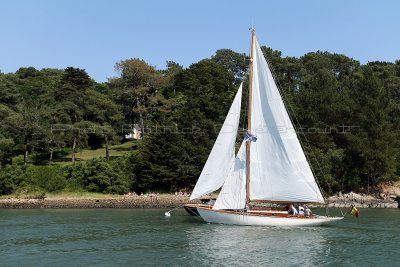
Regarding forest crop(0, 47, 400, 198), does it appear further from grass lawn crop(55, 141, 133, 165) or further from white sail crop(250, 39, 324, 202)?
white sail crop(250, 39, 324, 202)

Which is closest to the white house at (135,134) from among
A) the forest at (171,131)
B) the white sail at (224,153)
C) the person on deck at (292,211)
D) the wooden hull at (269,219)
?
the forest at (171,131)

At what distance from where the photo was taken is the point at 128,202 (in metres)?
61.7

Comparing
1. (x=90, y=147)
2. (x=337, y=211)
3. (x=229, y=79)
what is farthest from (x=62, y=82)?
(x=337, y=211)

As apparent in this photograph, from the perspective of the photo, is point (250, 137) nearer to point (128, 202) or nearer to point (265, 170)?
point (265, 170)

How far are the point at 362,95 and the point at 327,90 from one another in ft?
21.8

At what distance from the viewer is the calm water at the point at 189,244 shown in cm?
2572

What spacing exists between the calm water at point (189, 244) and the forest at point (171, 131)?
23859 mm

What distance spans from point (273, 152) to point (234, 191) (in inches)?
165

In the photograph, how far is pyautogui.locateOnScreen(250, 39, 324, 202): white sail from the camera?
37.6m

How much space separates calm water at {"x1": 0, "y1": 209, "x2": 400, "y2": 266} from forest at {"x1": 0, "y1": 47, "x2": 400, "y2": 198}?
78.3 ft

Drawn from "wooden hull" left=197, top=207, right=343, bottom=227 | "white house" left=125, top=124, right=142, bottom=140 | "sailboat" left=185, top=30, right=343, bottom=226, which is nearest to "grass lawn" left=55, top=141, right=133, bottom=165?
"white house" left=125, top=124, right=142, bottom=140

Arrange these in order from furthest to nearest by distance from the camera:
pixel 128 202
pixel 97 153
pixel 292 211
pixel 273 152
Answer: pixel 97 153 → pixel 128 202 → pixel 273 152 → pixel 292 211

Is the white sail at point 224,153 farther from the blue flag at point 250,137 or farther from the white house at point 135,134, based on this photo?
the white house at point 135,134

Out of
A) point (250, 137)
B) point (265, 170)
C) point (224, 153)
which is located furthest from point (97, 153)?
point (265, 170)
